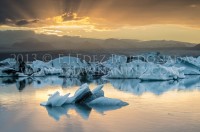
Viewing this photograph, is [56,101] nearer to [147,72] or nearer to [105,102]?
[105,102]

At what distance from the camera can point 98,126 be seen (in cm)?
949

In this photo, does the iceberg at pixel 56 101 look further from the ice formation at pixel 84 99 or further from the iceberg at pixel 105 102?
the iceberg at pixel 105 102

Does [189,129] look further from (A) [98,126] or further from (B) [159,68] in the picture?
(B) [159,68]

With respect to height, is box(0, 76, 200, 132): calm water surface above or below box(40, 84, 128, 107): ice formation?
below

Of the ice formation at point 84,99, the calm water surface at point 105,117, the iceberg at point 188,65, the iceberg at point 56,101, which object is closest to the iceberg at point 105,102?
the ice formation at point 84,99

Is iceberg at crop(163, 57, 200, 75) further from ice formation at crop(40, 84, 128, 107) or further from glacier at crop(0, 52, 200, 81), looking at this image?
ice formation at crop(40, 84, 128, 107)

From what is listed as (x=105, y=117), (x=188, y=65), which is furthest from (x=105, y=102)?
(x=188, y=65)

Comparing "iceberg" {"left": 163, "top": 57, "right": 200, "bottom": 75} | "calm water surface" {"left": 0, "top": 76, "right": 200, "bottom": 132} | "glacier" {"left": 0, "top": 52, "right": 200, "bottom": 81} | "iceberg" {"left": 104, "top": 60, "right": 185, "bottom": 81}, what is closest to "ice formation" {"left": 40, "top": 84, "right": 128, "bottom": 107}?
"calm water surface" {"left": 0, "top": 76, "right": 200, "bottom": 132}

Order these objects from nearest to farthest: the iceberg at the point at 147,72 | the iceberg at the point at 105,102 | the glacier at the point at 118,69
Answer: the iceberg at the point at 105,102
the iceberg at the point at 147,72
the glacier at the point at 118,69

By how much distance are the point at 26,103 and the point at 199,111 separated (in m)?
6.07

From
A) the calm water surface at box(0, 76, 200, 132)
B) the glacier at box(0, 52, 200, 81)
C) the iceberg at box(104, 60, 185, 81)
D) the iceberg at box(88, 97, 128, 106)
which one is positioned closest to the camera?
the calm water surface at box(0, 76, 200, 132)

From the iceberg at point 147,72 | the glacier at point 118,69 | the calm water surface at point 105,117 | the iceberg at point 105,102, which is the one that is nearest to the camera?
the calm water surface at point 105,117

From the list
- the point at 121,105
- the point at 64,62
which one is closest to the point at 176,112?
the point at 121,105

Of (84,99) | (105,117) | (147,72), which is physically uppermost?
(84,99)
